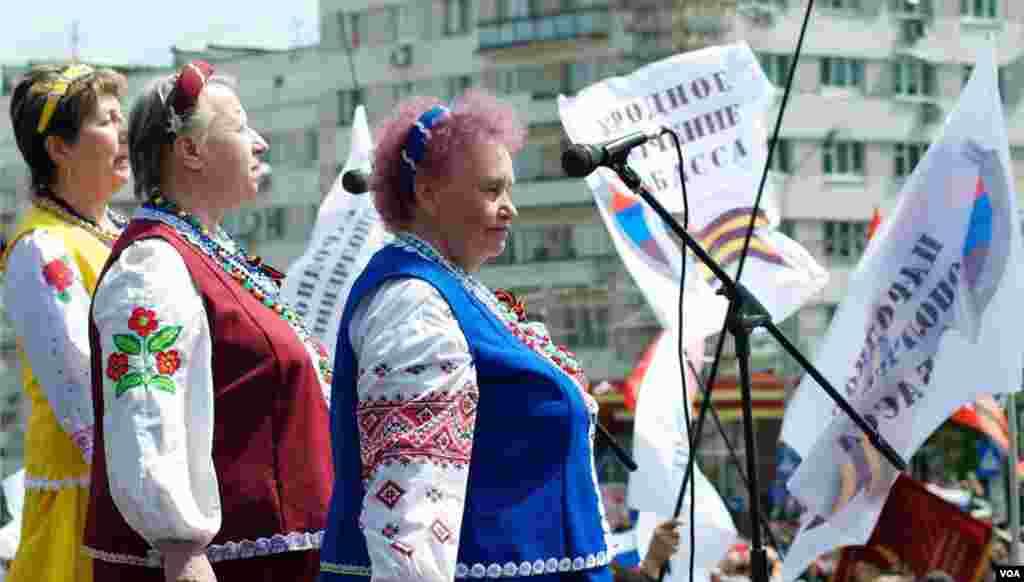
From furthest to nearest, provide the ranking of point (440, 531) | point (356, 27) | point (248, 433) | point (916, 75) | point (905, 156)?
point (356, 27)
point (916, 75)
point (905, 156)
point (248, 433)
point (440, 531)

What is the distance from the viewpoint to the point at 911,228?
10.0 meters

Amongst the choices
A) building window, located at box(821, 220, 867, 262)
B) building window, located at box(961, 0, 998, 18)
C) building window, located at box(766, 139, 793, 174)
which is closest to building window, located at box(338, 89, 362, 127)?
building window, located at box(766, 139, 793, 174)

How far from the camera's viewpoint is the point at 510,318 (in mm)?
5426

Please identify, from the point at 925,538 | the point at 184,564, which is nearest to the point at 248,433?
the point at 184,564

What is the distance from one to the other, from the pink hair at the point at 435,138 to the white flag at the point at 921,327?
4341 millimetres

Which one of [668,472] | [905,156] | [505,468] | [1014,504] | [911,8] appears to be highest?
[505,468]

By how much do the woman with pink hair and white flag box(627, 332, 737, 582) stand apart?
24.3 ft

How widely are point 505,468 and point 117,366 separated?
869 millimetres

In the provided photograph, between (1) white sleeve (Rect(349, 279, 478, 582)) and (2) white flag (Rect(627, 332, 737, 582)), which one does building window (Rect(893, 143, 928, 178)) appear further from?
(1) white sleeve (Rect(349, 279, 478, 582))

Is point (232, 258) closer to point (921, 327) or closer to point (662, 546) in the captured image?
point (662, 546)

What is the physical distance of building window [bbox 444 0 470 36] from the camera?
59844 mm

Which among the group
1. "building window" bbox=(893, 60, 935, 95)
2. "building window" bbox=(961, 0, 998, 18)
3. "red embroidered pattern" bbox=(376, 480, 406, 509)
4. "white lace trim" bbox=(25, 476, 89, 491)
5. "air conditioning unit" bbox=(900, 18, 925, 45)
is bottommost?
"building window" bbox=(893, 60, 935, 95)

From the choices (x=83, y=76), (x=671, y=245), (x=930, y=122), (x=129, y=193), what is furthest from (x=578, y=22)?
(x=83, y=76)

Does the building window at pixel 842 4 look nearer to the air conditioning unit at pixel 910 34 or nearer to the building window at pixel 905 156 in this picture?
the air conditioning unit at pixel 910 34
